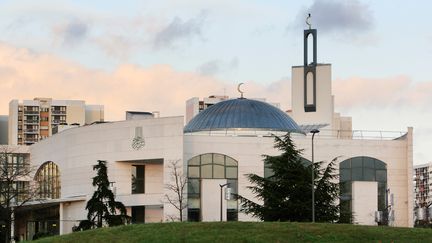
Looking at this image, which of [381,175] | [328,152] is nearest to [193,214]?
[328,152]

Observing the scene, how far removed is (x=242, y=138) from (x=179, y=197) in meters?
8.39

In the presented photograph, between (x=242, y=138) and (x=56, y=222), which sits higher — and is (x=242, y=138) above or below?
above

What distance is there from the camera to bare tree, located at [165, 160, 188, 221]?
7919 centimetres

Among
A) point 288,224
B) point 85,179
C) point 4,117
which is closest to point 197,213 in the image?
point 85,179

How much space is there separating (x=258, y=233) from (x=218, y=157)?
4460 cm

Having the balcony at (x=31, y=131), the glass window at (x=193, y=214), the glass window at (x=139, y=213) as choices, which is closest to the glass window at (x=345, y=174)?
the glass window at (x=193, y=214)

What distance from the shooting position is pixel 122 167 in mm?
83625

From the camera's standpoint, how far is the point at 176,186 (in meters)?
79.7

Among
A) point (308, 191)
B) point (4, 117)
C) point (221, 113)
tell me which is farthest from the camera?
point (4, 117)

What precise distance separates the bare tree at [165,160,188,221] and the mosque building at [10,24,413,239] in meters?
0.39

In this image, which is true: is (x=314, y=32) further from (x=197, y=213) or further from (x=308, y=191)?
(x=308, y=191)

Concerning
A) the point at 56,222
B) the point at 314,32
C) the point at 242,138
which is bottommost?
the point at 56,222

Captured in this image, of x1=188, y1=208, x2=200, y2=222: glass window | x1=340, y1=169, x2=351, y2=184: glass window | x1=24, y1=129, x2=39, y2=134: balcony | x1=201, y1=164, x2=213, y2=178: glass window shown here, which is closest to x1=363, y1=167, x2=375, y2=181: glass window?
x1=340, y1=169, x2=351, y2=184: glass window

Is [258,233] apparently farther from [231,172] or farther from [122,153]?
[122,153]
